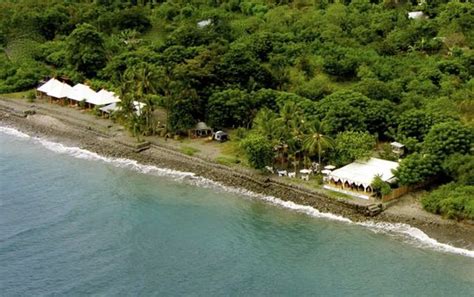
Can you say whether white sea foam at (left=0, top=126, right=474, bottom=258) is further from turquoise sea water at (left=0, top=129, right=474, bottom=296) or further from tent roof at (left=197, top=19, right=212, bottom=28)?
tent roof at (left=197, top=19, right=212, bottom=28)

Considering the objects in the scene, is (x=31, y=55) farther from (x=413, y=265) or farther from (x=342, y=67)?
(x=413, y=265)

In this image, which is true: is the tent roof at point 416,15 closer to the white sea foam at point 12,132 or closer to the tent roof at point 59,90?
the tent roof at point 59,90

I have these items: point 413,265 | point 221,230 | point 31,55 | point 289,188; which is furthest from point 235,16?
point 413,265

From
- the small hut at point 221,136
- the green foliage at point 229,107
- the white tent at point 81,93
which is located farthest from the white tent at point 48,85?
the small hut at point 221,136

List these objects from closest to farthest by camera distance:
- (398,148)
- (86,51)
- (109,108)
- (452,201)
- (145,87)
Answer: (452,201) → (398,148) → (145,87) → (109,108) → (86,51)

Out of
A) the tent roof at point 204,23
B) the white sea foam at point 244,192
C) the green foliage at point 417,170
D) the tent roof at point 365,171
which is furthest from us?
the tent roof at point 204,23

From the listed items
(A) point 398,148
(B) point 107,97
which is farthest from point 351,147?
(B) point 107,97

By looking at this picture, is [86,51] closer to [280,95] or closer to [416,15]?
[280,95]

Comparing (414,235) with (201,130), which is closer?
(414,235)
